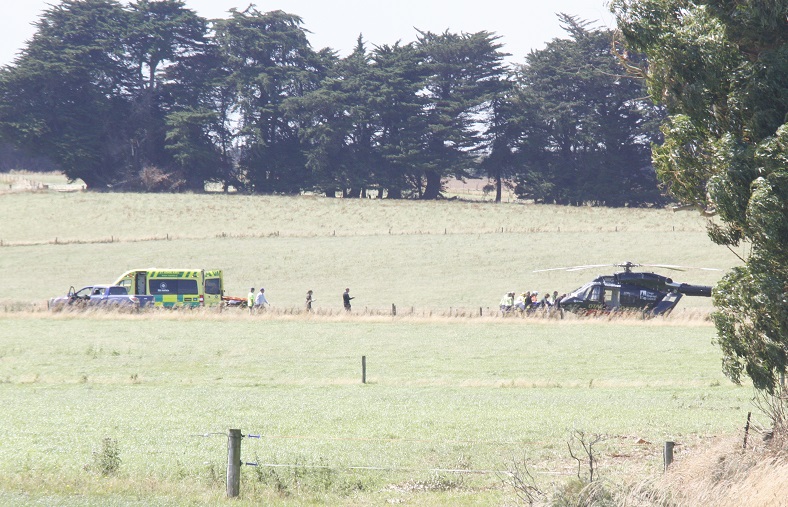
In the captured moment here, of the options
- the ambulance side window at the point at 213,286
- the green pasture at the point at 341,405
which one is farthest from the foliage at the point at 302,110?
the green pasture at the point at 341,405

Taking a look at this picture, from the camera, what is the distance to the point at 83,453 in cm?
1477

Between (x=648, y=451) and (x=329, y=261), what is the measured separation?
5183 centimetres

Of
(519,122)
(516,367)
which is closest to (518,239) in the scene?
(519,122)

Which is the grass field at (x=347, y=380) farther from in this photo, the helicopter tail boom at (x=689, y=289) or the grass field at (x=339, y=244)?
the helicopter tail boom at (x=689, y=289)

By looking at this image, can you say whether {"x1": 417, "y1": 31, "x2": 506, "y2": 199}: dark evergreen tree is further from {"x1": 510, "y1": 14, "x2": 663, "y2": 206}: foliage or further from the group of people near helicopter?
the group of people near helicopter

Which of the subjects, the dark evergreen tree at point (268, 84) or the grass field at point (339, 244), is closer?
the grass field at point (339, 244)

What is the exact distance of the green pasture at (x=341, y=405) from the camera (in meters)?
13.1

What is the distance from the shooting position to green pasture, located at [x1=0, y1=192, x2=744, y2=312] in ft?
189

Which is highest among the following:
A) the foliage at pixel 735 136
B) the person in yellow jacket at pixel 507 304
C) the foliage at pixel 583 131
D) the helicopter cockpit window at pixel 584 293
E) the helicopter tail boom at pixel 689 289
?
the foliage at pixel 583 131

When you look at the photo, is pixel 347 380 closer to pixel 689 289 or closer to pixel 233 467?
pixel 233 467

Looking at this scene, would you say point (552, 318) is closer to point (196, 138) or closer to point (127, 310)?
point (127, 310)

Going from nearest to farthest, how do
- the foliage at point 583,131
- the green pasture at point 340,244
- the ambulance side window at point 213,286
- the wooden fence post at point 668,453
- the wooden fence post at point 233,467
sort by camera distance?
the wooden fence post at point 668,453 < the wooden fence post at point 233,467 < the ambulance side window at point 213,286 < the green pasture at point 340,244 < the foliage at point 583,131

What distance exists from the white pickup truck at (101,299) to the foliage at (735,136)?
34703 mm

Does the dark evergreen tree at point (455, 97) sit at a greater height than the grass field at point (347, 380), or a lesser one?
greater
